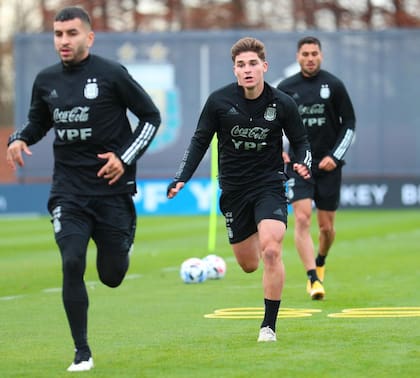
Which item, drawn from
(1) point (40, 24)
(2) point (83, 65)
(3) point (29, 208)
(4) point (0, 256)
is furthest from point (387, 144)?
(2) point (83, 65)

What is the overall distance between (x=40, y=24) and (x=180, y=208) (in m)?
19.9

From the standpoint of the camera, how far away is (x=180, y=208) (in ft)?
111

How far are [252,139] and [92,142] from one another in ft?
5.54

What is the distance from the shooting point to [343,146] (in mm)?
12406

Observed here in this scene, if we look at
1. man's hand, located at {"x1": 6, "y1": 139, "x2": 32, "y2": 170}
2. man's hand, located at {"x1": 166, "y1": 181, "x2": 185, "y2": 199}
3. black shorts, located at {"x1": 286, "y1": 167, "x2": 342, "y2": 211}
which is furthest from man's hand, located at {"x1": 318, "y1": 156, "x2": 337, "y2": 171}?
man's hand, located at {"x1": 6, "y1": 139, "x2": 32, "y2": 170}

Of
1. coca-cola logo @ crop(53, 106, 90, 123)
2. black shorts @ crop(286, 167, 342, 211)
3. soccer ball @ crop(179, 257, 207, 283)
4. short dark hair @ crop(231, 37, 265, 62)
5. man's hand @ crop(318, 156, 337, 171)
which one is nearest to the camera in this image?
coca-cola logo @ crop(53, 106, 90, 123)

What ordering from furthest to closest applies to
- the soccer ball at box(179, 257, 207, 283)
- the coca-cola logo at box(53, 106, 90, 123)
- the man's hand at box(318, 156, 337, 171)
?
the soccer ball at box(179, 257, 207, 283) → the man's hand at box(318, 156, 337, 171) → the coca-cola logo at box(53, 106, 90, 123)

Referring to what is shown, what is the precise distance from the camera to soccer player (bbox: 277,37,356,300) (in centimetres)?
1238

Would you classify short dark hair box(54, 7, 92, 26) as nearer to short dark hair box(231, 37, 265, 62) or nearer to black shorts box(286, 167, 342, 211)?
short dark hair box(231, 37, 265, 62)

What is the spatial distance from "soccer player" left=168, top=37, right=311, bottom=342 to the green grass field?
3.13 feet

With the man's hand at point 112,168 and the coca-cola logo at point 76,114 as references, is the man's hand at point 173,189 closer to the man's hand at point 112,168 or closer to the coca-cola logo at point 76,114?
the man's hand at point 112,168

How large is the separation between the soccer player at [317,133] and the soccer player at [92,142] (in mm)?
4139

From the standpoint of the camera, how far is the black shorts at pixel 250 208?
946 centimetres

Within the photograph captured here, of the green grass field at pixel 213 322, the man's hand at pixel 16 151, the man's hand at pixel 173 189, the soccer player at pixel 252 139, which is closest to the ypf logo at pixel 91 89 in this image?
the man's hand at pixel 16 151
